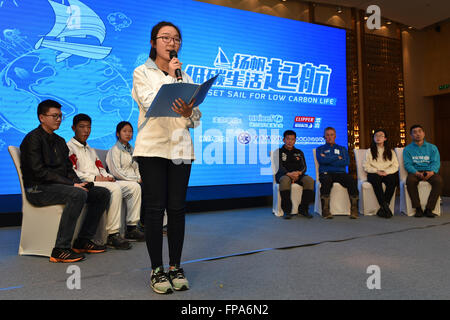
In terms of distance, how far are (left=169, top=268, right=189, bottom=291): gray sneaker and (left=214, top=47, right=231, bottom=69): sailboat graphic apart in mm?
3370

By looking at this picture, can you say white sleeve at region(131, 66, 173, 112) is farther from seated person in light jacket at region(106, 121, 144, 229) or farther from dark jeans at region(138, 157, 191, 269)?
seated person in light jacket at region(106, 121, 144, 229)

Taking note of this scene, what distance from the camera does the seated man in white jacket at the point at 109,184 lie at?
2.53m

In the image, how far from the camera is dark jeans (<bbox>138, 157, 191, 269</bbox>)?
58.5 inches

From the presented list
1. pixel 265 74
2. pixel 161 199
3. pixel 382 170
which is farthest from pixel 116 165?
pixel 382 170

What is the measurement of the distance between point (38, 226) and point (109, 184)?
1.79 ft

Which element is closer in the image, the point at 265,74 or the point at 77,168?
the point at 77,168

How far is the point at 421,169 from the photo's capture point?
3953 millimetres

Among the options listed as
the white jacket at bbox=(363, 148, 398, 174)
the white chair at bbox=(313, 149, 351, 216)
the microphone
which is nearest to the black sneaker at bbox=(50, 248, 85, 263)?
the microphone

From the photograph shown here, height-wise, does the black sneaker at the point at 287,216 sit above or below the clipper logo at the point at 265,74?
below

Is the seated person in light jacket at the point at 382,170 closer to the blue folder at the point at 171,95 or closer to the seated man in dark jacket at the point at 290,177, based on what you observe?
the seated man in dark jacket at the point at 290,177

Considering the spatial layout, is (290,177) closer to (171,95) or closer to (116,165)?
(116,165)

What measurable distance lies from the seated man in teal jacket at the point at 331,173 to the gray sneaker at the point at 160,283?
264 cm

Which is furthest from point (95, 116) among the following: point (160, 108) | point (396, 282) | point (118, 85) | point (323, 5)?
point (323, 5)

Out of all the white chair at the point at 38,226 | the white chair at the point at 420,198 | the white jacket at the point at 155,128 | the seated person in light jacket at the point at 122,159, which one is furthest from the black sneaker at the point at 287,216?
the white jacket at the point at 155,128
